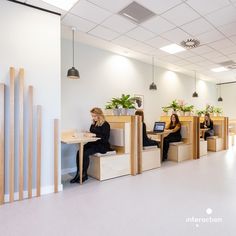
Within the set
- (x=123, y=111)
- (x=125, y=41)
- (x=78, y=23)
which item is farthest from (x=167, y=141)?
(x=78, y=23)

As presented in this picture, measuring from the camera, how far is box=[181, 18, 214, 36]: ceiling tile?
3.69 m

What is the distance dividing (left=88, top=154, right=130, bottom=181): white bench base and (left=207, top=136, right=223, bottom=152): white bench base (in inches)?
164

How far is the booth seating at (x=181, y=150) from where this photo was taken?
17.7ft

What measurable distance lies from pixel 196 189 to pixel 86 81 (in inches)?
132

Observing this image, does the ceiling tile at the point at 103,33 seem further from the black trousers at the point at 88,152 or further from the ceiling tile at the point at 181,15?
the black trousers at the point at 88,152

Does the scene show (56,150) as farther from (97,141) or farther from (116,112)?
(116,112)

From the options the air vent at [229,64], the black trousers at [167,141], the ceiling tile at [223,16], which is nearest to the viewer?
the ceiling tile at [223,16]

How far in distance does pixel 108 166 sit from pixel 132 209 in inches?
55.2

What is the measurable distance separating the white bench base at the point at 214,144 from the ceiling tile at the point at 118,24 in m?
5.02

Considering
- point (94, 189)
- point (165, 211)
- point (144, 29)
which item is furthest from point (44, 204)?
point (144, 29)

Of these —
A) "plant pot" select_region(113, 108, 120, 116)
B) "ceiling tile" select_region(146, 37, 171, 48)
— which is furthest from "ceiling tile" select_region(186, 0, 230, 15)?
"plant pot" select_region(113, 108, 120, 116)

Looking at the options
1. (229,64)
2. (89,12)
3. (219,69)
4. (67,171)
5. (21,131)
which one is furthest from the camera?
(219,69)

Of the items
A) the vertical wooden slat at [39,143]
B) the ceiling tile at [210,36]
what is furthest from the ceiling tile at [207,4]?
the vertical wooden slat at [39,143]

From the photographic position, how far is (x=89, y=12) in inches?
133
